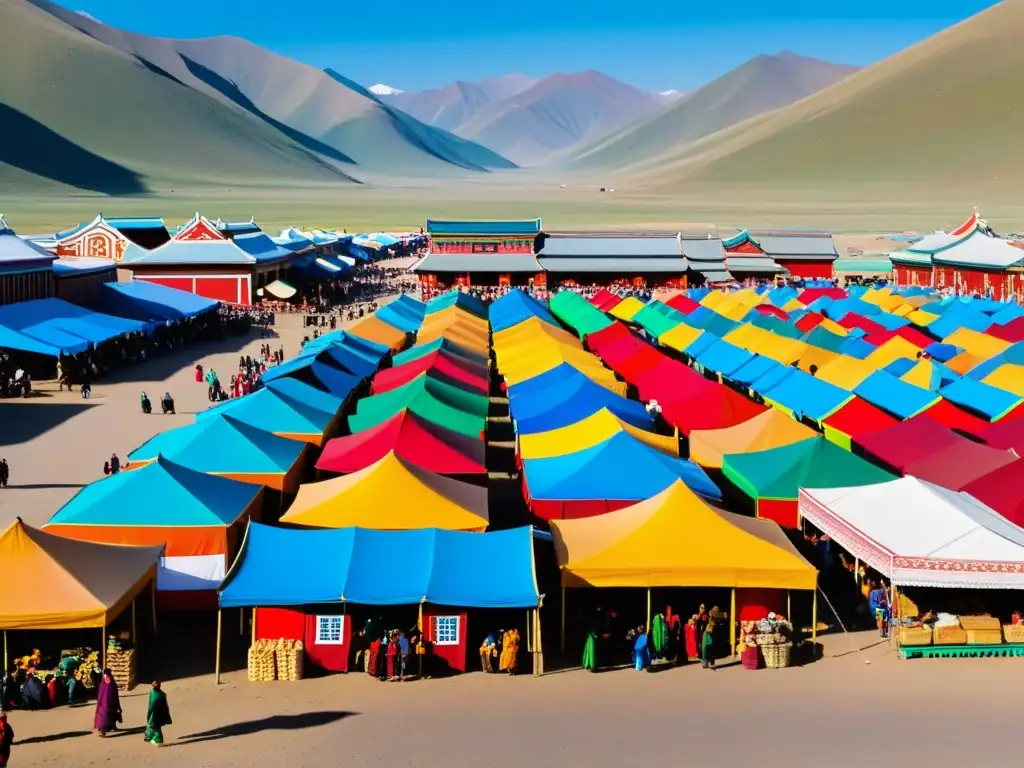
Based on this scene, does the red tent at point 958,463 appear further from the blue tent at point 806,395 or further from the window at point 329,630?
the window at point 329,630

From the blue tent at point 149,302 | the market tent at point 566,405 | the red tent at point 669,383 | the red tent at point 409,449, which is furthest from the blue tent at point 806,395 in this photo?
the blue tent at point 149,302

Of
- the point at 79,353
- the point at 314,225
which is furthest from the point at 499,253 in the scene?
the point at 314,225

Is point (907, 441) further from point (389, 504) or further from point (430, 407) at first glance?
point (389, 504)

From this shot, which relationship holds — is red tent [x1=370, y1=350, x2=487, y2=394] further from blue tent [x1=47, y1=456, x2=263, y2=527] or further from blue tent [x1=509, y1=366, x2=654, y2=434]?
blue tent [x1=47, y1=456, x2=263, y2=527]

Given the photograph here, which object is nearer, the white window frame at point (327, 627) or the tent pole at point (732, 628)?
the white window frame at point (327, 627)

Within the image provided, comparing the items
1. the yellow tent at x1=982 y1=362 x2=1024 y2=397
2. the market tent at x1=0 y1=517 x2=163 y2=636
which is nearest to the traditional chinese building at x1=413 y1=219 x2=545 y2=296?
the yellow tent at x1=982 y1=362 x2=1024 y2=397
